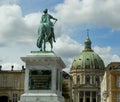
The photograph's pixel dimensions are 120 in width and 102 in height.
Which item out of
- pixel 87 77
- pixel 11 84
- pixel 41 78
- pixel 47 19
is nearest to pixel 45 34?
pixel 47 19

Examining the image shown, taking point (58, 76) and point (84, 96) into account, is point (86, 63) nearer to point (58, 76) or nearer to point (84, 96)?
point (84, 96)

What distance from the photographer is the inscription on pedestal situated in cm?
3503

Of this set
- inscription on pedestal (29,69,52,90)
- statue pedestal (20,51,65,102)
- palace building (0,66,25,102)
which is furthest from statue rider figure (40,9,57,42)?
palace building (0,66,25,102)

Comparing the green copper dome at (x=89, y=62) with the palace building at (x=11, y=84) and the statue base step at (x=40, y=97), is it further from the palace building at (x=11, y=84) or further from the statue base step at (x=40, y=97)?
the statue base step at (x=40, y=97)

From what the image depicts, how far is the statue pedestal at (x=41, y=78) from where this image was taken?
34938mm

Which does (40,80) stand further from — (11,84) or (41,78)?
(11,84)

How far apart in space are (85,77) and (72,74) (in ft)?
27.5

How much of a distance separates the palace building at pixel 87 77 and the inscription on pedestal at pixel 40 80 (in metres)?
147

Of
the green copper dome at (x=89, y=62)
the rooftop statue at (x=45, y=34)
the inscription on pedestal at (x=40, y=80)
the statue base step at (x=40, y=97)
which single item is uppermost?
the green copper dome at (x=89, y=62)

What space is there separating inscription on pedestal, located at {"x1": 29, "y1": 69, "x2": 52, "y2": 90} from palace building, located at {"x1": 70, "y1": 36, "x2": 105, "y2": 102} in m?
147

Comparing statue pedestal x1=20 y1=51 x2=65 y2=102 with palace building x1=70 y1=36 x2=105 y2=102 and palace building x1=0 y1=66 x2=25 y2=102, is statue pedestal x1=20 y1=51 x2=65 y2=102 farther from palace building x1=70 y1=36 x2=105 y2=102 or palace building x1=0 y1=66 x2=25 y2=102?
palace building x1=70 y1=36 x2=105 y2=102

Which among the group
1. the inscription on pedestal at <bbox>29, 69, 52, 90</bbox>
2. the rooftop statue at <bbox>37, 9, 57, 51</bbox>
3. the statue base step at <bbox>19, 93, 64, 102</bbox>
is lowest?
the statue base step at <bbox>19, 93, 64, 102</bbox>

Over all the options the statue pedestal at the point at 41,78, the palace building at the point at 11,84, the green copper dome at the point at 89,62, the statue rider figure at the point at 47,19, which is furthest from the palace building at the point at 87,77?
the statue pedestal at the point at 41,78

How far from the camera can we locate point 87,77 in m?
190
